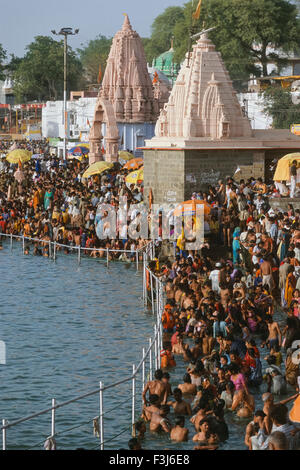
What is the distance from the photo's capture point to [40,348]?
685 inches

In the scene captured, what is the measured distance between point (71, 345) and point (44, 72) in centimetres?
7792

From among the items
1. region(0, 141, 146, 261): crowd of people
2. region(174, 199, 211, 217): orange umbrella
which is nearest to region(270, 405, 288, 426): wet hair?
region(174, 199, 211, 217): orange umbrella

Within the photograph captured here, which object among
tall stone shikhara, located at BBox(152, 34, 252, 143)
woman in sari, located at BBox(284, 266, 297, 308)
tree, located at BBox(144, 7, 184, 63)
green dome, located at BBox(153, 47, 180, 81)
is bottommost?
woman in sari, located at BBox(284, 266, 297, 308)

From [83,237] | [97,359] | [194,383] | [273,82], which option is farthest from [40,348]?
[273,82]

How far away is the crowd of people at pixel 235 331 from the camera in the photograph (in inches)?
454

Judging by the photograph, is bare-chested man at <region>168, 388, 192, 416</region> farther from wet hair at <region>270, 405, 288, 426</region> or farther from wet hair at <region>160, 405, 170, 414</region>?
wet hair at <region>270, 405, 288, 426</region>

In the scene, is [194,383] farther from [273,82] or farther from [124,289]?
[273,82]

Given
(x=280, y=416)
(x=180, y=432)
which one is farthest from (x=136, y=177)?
(x=280, y=416)

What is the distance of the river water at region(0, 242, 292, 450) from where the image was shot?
1277 cm

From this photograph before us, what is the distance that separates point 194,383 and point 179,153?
1248cm

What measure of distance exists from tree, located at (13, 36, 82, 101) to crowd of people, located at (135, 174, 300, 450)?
233 ft

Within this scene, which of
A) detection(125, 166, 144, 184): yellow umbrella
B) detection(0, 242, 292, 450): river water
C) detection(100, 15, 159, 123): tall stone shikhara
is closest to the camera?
detection(0, 242, 292, 450): river water

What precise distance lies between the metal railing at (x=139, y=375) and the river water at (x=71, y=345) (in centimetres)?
13

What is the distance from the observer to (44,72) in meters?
92.6
